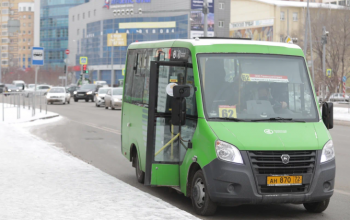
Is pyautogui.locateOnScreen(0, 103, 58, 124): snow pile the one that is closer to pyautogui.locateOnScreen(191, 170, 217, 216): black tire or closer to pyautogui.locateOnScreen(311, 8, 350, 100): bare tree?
pyautogui.locateOnScreen(191, 170, 217, 216): black tire

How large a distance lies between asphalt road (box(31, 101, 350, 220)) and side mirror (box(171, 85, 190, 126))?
1202 mm

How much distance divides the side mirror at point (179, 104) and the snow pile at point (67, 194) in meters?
1.05

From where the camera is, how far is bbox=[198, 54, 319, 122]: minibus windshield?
310 inches

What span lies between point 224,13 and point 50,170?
4298 inches

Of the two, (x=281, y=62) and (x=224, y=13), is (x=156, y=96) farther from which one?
(x=224, y=13)

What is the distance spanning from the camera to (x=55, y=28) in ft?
536

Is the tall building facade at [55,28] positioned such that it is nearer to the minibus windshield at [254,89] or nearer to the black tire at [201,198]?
the minibus windshield at [254,89]

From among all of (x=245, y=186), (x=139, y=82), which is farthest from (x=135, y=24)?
(x=245, y=186)

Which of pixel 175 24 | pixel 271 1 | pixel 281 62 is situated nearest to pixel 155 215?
pixel 281 62

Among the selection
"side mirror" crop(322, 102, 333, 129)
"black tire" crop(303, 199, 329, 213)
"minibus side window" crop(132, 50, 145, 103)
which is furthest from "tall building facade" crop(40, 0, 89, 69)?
"black tire" crop(303, 199, 329, 213)

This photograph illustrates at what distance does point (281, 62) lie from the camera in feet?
27.2

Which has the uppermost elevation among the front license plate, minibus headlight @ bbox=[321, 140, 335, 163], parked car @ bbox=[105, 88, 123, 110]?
minibus headlight @ bbox=[321, 140, 335, 163]

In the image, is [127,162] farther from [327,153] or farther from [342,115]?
[342,115]

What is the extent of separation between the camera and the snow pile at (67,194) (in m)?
6.98
